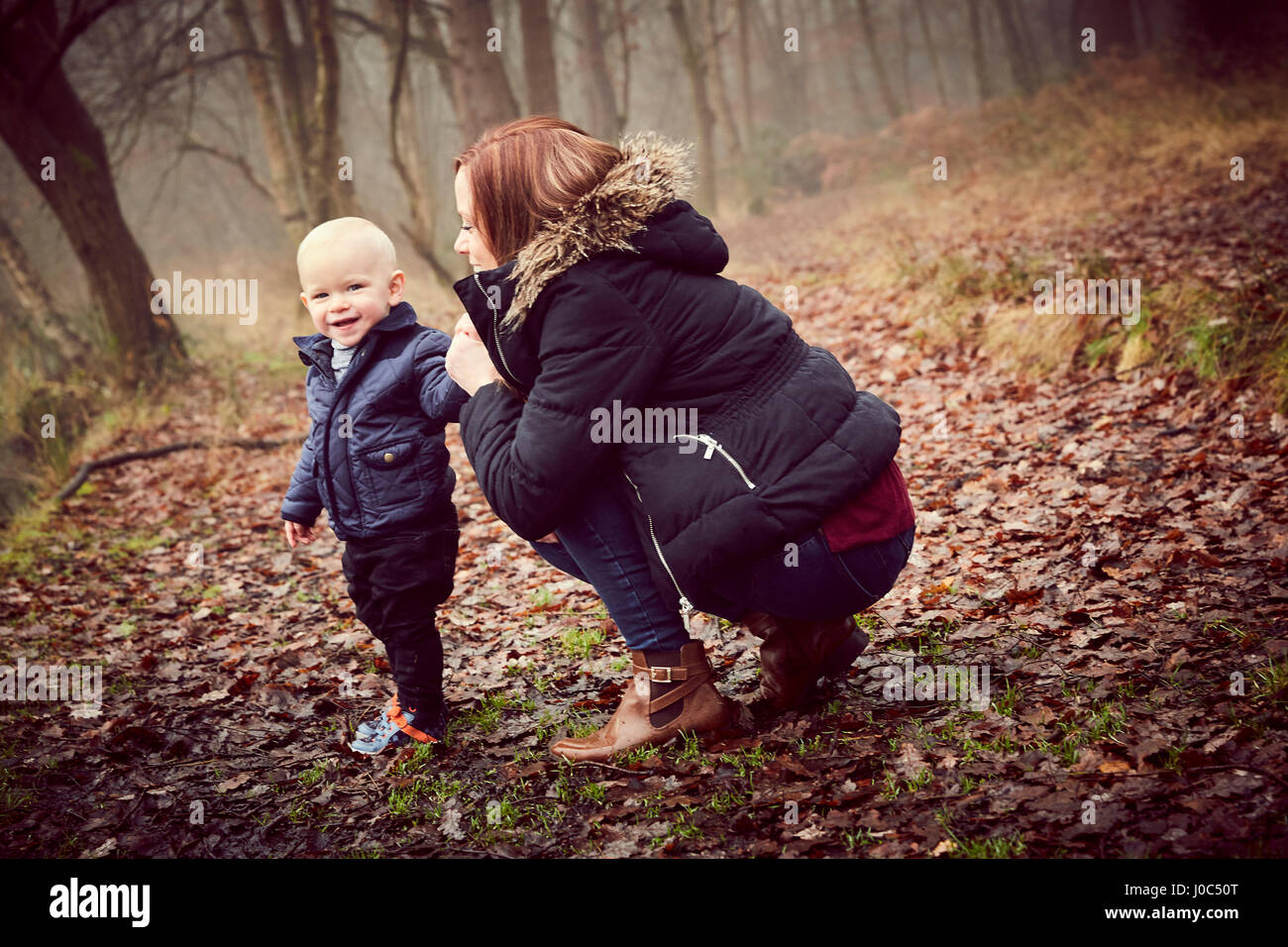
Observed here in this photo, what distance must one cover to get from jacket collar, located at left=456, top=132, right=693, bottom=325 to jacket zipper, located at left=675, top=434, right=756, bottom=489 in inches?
20.2

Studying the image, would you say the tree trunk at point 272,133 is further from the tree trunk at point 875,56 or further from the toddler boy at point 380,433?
the tree trunk at point 875,56

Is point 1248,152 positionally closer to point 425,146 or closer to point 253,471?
point 253,471

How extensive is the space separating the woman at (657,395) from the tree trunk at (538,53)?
33.4 feet

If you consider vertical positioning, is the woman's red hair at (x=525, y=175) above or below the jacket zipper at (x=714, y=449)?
above

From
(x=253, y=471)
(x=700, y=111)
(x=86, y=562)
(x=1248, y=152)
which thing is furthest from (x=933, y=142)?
(x=86, y=562)

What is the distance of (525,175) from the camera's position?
238cm

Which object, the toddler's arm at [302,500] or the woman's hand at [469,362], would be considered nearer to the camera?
the woman's hand at [469,362]

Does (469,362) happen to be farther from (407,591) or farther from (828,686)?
(828,686)

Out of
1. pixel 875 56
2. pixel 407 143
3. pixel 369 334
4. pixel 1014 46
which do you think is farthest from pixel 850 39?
pixel 369 334

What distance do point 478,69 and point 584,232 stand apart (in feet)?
32.1

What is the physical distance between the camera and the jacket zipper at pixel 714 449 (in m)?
2.33

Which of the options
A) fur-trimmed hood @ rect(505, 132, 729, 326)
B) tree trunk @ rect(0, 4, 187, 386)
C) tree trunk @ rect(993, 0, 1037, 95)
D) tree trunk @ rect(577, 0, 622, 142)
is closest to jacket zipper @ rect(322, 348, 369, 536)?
fur-trimmed hood @ rect(505, 132, 729, 326)

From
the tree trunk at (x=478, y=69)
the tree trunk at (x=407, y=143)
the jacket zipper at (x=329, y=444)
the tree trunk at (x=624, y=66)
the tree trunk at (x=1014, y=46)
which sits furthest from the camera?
the tree trunk at (x=1014, y=46)

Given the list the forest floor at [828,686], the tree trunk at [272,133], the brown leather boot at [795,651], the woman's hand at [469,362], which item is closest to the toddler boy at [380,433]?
the woman's hand at [469,362]
